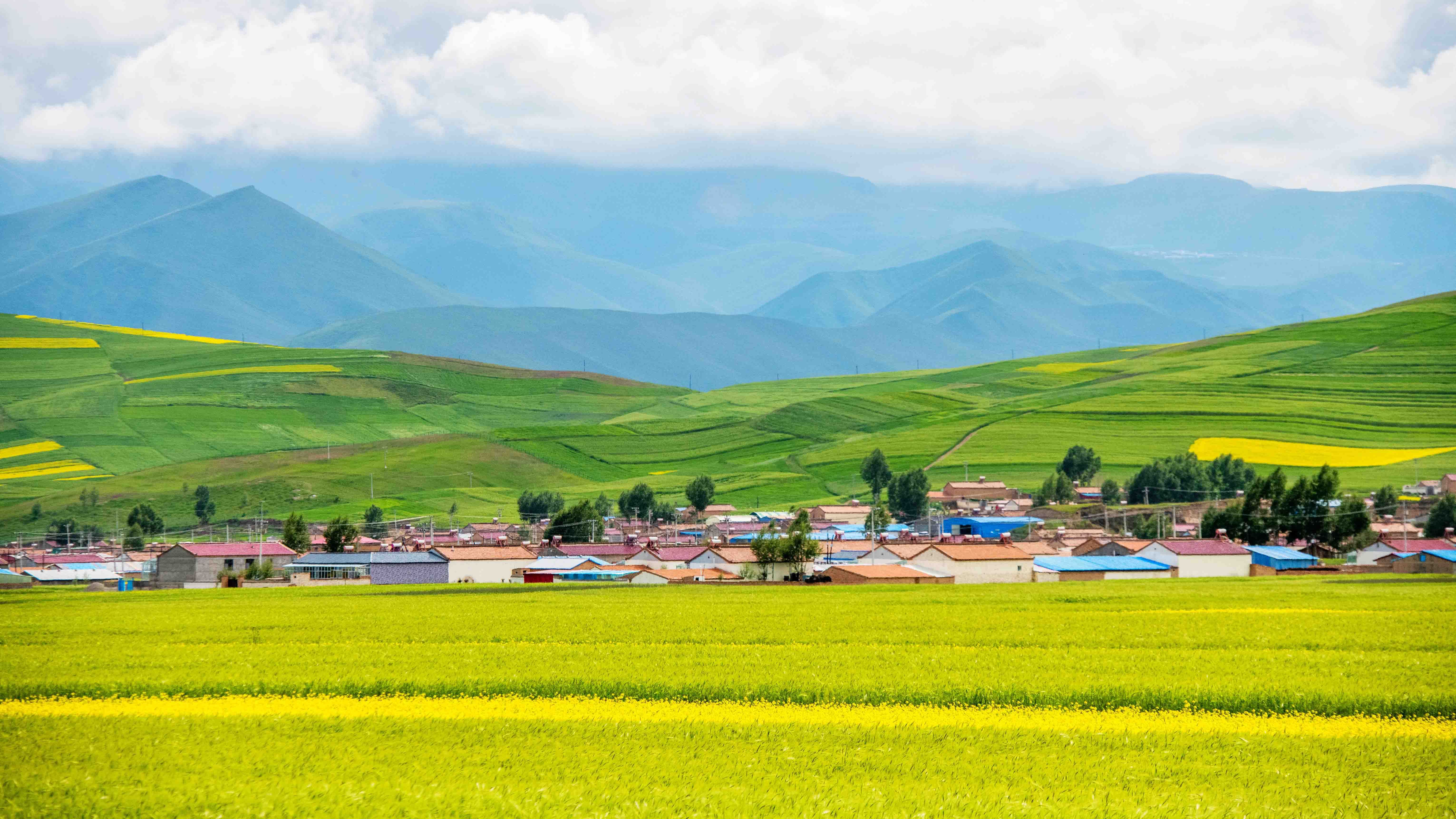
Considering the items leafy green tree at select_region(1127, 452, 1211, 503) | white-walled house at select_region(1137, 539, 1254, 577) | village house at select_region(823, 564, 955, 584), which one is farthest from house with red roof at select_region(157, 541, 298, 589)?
leafy green tree at select_region(1127, 452, 1211, 503)

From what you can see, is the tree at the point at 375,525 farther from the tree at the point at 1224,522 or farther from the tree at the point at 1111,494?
the tree at the point at 1224,522

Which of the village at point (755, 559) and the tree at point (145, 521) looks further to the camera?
the tree at point (145, 521)

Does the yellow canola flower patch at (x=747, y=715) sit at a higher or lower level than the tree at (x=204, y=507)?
lower

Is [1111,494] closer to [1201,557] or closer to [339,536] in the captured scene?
[1201,557]

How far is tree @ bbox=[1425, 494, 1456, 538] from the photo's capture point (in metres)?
105

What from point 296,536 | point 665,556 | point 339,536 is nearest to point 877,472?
point 665,556

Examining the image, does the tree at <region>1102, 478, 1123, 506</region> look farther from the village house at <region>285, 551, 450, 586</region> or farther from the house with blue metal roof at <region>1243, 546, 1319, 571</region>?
the village house at <region>285, 551, 450, 586</region>

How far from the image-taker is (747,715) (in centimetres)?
2739

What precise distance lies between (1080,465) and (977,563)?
76576mm

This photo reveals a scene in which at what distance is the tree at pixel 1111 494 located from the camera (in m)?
140

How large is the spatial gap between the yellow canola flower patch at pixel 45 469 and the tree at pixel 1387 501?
16573cm

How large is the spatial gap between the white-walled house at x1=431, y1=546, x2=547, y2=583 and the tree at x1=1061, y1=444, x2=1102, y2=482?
8198cm

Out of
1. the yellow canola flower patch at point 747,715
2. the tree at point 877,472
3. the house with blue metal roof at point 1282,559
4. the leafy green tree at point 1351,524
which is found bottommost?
the house with blue metal roof at point 1282,559

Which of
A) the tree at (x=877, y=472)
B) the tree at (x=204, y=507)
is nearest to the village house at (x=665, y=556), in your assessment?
the tree at (x=877, y=472)
